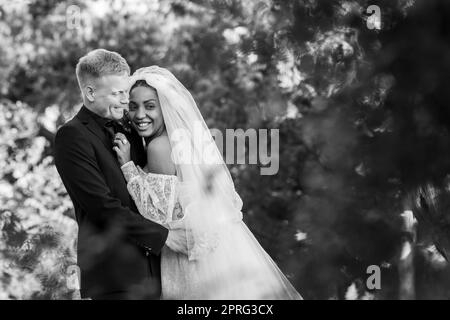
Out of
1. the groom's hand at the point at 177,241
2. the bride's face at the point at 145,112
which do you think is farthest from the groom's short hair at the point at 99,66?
the groom's hand at the point at 177,241

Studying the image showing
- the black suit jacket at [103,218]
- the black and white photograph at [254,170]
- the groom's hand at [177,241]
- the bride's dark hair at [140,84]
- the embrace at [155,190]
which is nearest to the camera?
the black and white photograph at [254,170]

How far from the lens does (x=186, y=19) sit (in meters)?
6.74

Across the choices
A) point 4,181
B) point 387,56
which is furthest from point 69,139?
point 4,181

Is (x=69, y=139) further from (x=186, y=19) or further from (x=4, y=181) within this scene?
(x=186, y=19)

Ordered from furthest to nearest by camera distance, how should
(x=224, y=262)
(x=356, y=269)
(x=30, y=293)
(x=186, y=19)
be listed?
(x=186, y=19) → (x=30, y=293) → (x=224, y=262) → (x=356, y=269)

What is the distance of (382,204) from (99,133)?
1445 mm

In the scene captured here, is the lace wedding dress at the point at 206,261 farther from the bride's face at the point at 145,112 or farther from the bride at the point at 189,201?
the bride's face at the point at 145,112

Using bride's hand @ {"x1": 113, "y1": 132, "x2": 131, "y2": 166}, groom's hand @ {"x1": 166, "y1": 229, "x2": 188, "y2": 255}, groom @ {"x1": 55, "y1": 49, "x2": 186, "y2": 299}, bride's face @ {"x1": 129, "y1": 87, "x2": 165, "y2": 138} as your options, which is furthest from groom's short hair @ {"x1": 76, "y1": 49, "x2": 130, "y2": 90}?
groom's hand @ {"x1": 166, "y1": 229, "x2": 188, "y2": 255}

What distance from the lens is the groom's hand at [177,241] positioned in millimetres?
2764

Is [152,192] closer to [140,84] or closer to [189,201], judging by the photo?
[189,201]

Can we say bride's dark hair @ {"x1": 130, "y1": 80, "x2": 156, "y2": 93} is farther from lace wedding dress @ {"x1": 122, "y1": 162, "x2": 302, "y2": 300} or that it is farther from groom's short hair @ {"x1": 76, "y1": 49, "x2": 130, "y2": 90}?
lace wedding dress @ {"x1": 122, "y1": 162, "x2": 302, "y2": 300}

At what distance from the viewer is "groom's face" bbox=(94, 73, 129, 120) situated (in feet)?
9.20

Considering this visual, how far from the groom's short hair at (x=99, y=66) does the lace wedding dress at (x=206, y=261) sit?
338mm

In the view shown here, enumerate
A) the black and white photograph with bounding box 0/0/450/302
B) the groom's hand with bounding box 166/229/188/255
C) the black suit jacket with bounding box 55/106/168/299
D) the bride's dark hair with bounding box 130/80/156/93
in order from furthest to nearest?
the bride's dark hair with bounding box 130/80/156/93 → the groom's hand with bounding box 166/229/188/255 → the black suit jacket with bounding box 55/106/168/299 → the black and white photograph with bounding box 0/0/450/302
